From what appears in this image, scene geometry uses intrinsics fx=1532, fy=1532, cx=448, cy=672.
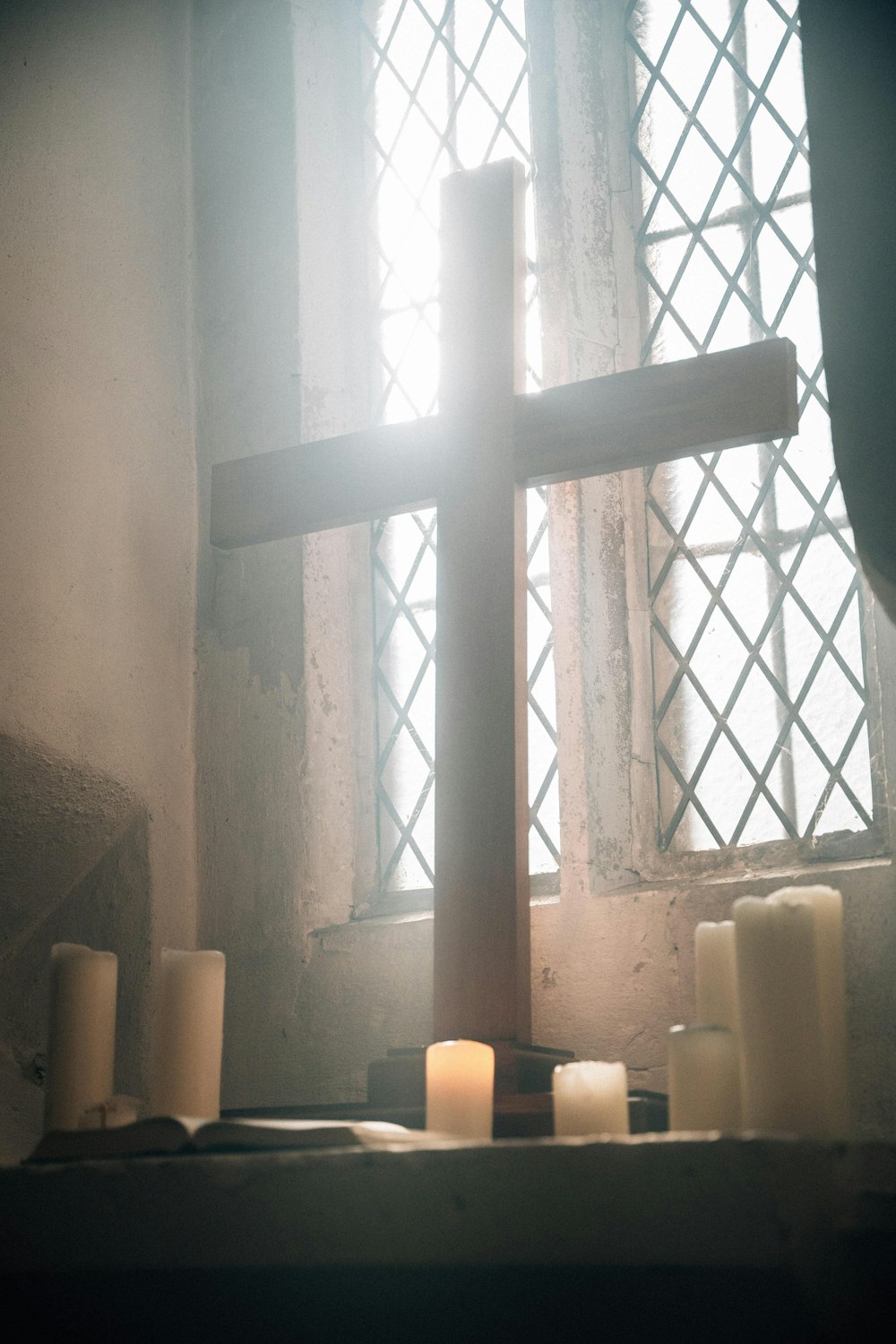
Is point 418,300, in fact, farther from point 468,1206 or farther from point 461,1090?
point 468,1206

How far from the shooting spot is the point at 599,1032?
232 cm

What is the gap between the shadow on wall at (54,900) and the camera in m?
2.46

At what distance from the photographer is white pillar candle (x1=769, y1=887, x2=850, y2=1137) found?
1.37 metres

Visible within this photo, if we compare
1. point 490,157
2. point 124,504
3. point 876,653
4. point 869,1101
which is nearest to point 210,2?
point 490,157

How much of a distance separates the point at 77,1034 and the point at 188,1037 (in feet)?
0.40

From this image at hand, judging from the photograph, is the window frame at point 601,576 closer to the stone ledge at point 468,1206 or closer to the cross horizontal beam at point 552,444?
the cross horizontal beam at point 552,444

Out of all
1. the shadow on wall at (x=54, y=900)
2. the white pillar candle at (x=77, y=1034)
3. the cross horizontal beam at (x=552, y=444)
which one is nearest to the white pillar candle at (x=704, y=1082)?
the white pillar candle at (x=77, y=1034)

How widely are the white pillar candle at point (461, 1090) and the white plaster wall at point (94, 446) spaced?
1.09m

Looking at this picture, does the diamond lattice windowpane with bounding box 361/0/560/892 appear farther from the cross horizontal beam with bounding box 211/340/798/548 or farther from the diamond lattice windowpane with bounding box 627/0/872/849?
the cross horizontal beam with bounding box 211/340/798/548

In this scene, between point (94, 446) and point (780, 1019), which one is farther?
point (94, 446)

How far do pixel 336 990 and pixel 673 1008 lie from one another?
1.93 ft

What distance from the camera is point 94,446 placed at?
264 centimetres

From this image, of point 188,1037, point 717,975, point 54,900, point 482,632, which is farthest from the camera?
point 54,900

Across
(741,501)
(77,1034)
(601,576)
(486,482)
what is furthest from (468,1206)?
(741,501)
